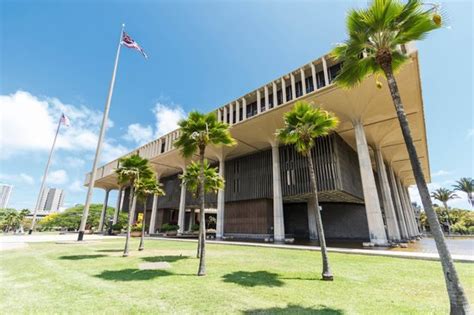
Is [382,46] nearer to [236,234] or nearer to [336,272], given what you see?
[336,272]

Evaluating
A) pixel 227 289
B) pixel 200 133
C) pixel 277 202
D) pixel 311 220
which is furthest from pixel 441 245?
pixel 311 220

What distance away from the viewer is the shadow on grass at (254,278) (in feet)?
22.3

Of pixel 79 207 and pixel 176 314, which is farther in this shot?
pixel 79 207

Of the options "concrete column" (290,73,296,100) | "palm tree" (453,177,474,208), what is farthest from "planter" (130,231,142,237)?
"palm tree" (453,177,474,208)

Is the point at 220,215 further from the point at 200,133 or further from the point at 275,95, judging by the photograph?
the point at 200,133

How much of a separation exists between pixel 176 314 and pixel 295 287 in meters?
3.66

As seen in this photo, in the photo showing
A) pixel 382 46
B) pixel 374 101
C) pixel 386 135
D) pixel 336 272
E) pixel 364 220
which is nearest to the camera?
pixel 382 46

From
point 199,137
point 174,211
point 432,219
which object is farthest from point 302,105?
point 174,211

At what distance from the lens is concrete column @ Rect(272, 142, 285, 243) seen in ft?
81.9

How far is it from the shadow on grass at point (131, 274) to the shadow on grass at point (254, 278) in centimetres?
242

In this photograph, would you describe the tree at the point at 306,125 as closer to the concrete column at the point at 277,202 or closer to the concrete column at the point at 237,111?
the concrete column at the point at 277,202

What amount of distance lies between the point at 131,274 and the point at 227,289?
4045 millimetres

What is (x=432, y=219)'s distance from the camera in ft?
15.1

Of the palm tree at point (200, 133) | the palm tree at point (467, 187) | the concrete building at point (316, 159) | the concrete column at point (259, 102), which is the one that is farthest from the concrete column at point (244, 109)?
the palm tree at point (467, 187)
